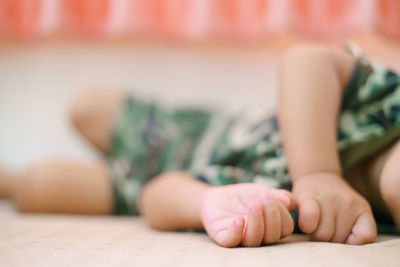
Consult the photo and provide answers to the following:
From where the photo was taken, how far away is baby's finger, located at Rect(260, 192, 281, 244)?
1.49 feet

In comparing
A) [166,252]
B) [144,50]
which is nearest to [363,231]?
[166,252]

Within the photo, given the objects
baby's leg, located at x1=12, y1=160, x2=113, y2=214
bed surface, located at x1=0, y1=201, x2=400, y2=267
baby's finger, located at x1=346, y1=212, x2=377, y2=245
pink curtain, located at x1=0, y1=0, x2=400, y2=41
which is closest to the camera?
bed surface, located at x1=0, y1=201, x2=400, y2=267

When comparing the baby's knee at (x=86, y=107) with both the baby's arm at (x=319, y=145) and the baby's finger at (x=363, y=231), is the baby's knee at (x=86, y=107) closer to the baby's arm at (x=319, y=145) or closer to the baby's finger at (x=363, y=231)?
the baby's arm at (x=319, y=145)

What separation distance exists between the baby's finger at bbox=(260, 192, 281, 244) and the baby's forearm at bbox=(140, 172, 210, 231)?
15 cm

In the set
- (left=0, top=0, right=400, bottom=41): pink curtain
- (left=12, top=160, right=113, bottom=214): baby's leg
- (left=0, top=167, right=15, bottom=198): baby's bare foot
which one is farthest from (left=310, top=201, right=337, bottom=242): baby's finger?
(left=0, top=167, right=15, bottom=198): baby's bare foot

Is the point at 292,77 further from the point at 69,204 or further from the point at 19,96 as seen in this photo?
the point at 19,96

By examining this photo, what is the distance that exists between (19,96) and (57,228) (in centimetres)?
97

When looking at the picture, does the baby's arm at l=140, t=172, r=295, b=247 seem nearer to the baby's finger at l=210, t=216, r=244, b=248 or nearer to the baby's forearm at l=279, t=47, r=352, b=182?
the baby's finger at l=210, t=216, r=244, b=248

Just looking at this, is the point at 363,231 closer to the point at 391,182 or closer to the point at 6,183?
the point at 391,182

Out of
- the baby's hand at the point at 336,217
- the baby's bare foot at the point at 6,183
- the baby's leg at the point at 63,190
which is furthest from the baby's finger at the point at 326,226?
the baby's bare foot at the point at 6,183

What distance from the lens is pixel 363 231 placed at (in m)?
0.49

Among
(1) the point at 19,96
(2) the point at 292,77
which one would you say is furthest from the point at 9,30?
(2) the point at 292,77

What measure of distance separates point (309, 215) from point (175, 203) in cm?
23

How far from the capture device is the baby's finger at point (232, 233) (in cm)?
46
